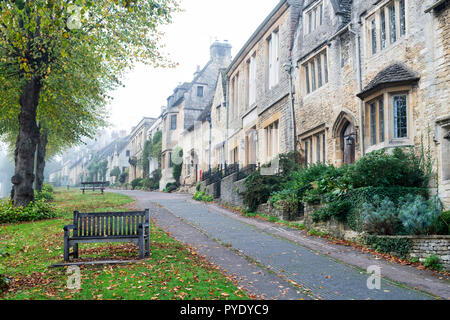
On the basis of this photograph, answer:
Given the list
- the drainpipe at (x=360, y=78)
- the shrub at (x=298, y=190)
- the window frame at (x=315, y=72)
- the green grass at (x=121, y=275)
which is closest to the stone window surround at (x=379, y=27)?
the drainpipe at (x=360, y=78)

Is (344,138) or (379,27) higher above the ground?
(379,27)

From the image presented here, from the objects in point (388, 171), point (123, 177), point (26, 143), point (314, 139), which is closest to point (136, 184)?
point (123, 177)

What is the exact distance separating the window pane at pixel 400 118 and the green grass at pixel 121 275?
7.41 m

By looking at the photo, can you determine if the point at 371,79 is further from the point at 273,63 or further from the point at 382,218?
the point at 273,63

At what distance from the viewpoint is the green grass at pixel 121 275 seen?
5824mm

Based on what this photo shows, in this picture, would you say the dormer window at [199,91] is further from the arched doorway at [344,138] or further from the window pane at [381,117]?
the window pane at [381,117]

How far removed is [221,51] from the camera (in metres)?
41.6

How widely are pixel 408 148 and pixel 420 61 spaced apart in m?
2.49

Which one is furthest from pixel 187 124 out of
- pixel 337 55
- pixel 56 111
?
pixel 337 55

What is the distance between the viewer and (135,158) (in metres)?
59.9

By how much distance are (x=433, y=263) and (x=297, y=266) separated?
265cm
